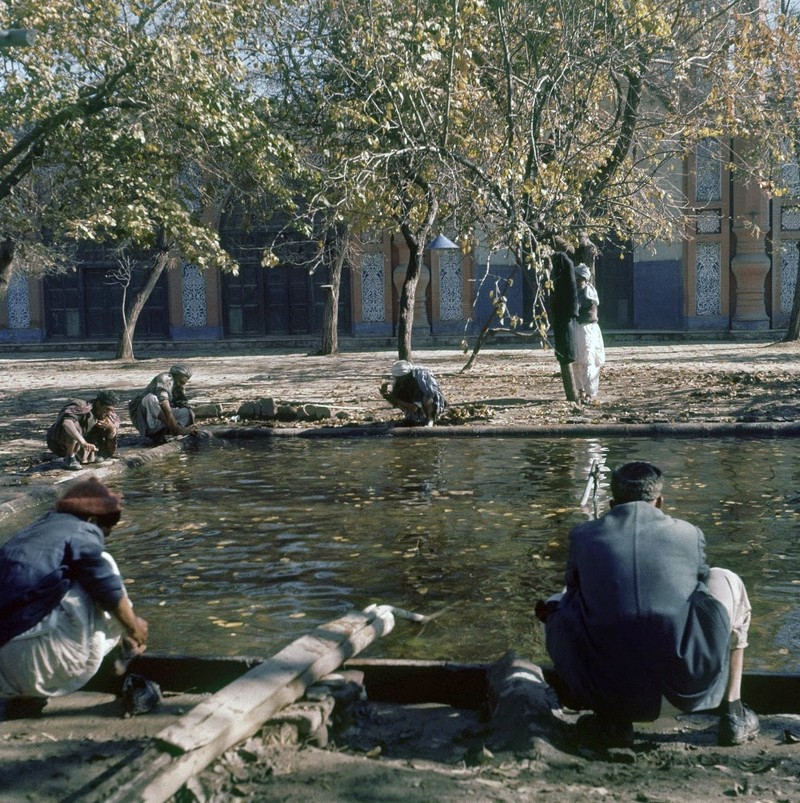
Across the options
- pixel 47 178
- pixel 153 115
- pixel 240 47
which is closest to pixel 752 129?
pixel 240 47

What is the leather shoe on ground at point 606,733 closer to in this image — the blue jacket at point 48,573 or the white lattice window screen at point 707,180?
the blue jacket at point 48,573

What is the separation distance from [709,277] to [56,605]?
30.4 m

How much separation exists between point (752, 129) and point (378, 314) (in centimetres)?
1652

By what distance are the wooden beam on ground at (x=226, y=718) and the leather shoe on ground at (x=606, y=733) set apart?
115 centimetres

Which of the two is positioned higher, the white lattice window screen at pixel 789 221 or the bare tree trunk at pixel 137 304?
the white lattice window screen at pixel 789 221

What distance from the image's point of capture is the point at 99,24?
46.2 ft

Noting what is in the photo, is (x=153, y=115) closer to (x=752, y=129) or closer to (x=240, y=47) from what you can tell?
(x=240, y=47)

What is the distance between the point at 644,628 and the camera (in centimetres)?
418

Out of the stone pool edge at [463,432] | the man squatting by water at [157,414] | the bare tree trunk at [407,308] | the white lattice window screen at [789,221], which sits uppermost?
the white lattice window screen at [789,221]

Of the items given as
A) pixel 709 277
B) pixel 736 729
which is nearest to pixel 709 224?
pixel 709 277

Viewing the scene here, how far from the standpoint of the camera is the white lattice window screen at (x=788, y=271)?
3212cm

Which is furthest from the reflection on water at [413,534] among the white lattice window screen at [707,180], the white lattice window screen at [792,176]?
the white lattice window screen at [707,180]

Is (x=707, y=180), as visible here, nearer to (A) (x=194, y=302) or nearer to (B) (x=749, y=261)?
(B) (x=749, y=261)

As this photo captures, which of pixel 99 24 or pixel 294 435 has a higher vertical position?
pixel 99 24
